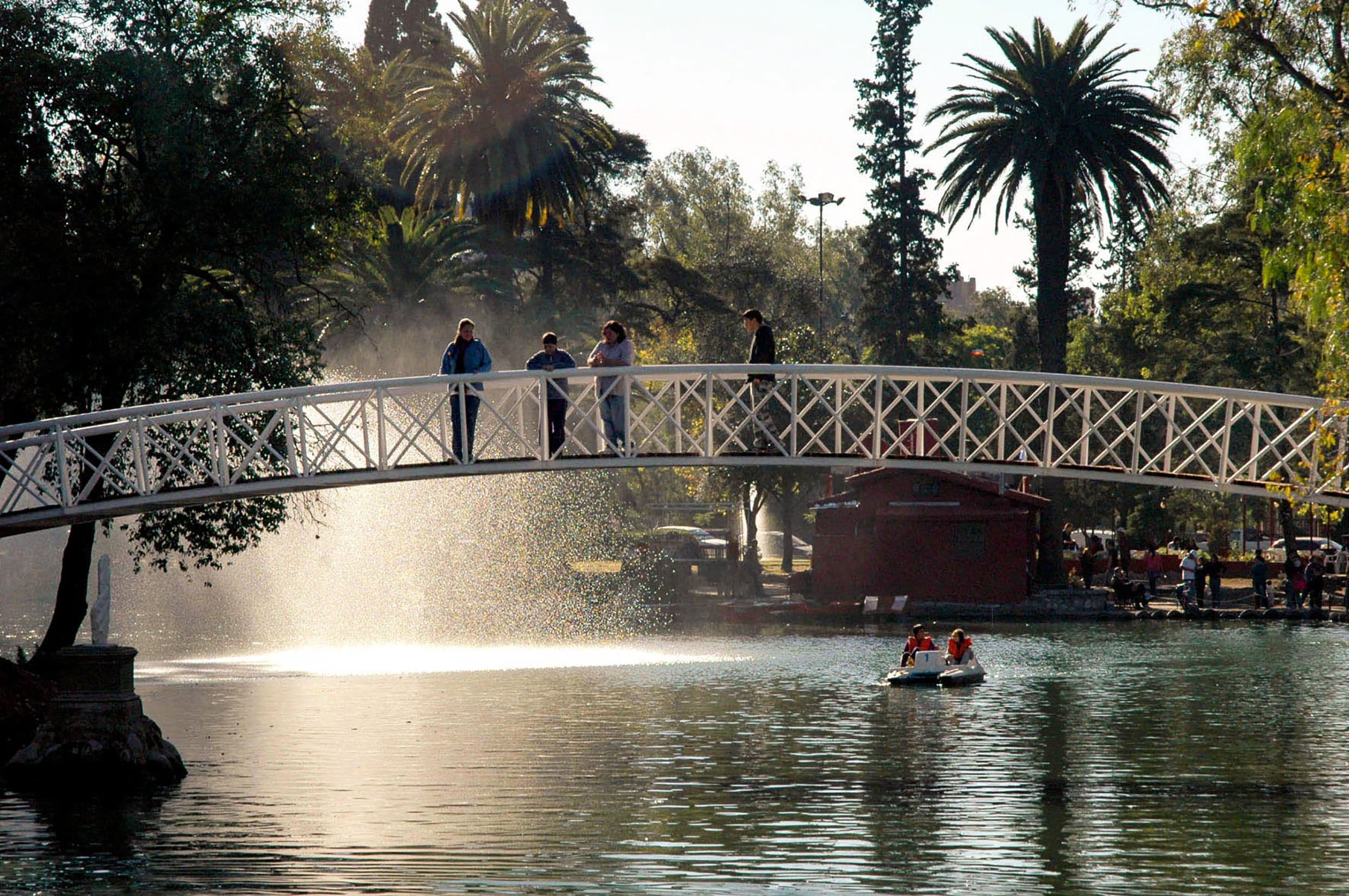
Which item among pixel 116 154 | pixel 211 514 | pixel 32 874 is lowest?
pixel 32 874

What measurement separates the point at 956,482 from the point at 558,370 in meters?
41.0

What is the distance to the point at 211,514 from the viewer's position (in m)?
34.7

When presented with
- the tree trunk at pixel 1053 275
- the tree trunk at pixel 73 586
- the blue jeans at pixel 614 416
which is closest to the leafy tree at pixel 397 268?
the tree trunk at pixel 1053 275

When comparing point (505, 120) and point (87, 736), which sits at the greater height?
point (505, 120)

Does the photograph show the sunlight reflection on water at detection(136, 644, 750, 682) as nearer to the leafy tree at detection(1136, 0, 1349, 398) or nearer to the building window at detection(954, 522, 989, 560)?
the building window at detection(954, 522, 989, 560)

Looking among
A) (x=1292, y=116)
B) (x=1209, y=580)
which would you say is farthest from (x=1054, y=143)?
(x=1292, y=116)

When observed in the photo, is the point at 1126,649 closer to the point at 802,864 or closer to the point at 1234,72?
the point at 1234,72

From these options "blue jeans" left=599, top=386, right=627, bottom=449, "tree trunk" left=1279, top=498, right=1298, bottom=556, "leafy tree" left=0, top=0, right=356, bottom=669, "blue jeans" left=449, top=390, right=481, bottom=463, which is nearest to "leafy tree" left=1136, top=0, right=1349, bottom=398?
"blue jeans" left=599, top=386, right=627, bottom=449

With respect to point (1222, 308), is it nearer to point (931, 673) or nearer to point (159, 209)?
point (931, 673)

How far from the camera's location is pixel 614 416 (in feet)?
99.1

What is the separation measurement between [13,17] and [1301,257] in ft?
81.2

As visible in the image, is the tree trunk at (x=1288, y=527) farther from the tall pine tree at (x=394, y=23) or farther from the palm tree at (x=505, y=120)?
the tall pine tree at (x=394, y=23)

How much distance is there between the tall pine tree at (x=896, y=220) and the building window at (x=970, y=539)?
68.2 ft

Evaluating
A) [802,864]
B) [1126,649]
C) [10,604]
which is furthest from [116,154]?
[10,604]
